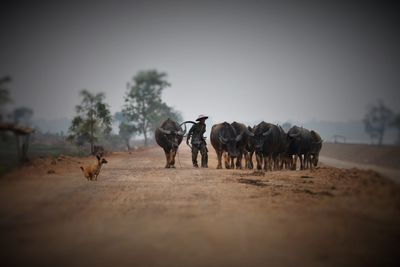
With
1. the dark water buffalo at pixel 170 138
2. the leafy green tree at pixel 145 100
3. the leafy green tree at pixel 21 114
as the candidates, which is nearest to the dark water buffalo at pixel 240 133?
the dark water buffalo at pixel 170 138

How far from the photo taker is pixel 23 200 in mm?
6789

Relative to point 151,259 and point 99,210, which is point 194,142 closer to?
point 99,210

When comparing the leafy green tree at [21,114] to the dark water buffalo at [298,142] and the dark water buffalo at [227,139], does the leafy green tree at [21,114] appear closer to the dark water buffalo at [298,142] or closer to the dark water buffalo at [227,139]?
the dark water buffalo at [227,139]

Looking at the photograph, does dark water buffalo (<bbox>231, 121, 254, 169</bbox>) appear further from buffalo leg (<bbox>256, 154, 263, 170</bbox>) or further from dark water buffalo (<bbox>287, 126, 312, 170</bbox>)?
dark water buffalo (<bbox>287, 126, 312, 170</bbox>)

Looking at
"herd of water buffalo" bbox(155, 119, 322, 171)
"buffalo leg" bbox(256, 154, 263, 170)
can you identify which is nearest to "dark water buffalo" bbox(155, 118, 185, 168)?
"herd of water buffalo" bbox(155, 119, 322, 171)

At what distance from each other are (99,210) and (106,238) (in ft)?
5.31

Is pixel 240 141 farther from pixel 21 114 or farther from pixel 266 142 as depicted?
pixel 21 114

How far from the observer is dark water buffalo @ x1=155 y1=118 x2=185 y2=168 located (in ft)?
49.8

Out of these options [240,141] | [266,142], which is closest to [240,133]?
[240,141]

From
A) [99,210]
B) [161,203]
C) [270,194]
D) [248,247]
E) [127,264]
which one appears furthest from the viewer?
[270,194]

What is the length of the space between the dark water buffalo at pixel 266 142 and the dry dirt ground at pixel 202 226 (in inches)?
270

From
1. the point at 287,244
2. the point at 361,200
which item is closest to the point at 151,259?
the point at 287,244

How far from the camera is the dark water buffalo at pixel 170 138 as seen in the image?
15.2 metres

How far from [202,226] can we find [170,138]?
10355 mm
